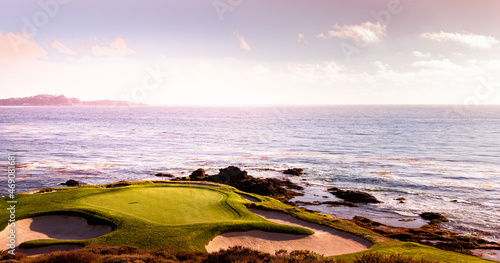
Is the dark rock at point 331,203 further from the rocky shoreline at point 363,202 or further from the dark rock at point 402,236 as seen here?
the dark rock at point 402,236

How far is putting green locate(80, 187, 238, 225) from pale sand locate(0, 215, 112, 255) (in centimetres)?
178

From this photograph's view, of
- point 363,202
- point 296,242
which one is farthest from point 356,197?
point 296,242

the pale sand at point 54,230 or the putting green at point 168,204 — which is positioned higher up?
the putting green at point 168,204

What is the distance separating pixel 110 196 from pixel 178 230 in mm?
7877

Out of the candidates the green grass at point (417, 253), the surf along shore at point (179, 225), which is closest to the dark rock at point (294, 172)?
the surf along shore at point (179, 225)

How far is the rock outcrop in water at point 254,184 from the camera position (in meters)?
29.3

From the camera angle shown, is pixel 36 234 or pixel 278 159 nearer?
pixel 36 234

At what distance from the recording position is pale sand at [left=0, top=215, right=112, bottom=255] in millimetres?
15231

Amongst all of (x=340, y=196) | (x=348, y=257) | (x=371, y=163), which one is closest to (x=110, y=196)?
(x=348, y=257)

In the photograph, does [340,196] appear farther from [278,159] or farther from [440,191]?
[278,159]

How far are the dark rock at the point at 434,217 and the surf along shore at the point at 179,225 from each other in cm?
844

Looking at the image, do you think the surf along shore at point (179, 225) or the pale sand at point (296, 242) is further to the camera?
the pale sand at point (296, 242)

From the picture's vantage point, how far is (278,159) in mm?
50156

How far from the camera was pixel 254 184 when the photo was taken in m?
30.2
